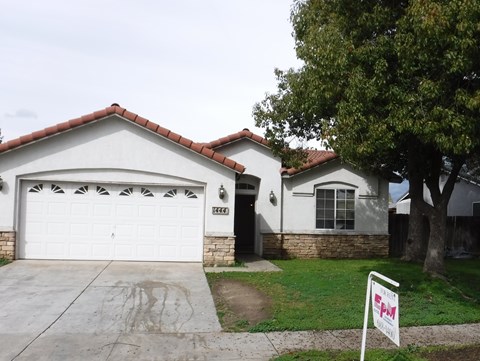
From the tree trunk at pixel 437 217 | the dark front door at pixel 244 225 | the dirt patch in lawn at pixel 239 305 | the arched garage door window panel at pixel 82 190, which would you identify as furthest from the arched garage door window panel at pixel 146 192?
the tree trunk at pixel 437 217

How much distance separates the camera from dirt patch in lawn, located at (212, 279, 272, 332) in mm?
8008

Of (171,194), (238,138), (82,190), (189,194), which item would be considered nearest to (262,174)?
(238,138)

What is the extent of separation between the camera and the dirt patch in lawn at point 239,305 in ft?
26.3

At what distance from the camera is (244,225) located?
17.9 metres

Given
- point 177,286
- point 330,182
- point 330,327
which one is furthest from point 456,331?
point 330,182

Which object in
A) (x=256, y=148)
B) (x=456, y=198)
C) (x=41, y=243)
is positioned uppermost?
(x=256, y=148)

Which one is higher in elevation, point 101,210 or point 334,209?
point 334,209

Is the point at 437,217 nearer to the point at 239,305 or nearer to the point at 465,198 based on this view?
the point at 239,305

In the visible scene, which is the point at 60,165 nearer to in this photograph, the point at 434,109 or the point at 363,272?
the point at 363,272

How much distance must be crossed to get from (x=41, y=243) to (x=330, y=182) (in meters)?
10.1

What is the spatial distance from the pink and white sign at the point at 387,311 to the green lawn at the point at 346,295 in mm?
2527

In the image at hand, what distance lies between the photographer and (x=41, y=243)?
43.4ft

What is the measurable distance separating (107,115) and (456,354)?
10.6m

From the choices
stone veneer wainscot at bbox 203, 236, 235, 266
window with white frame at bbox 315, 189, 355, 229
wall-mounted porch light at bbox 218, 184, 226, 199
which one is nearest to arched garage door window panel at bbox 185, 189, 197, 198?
wall-mounted porch light at bbox 218, 184, 226, 199
